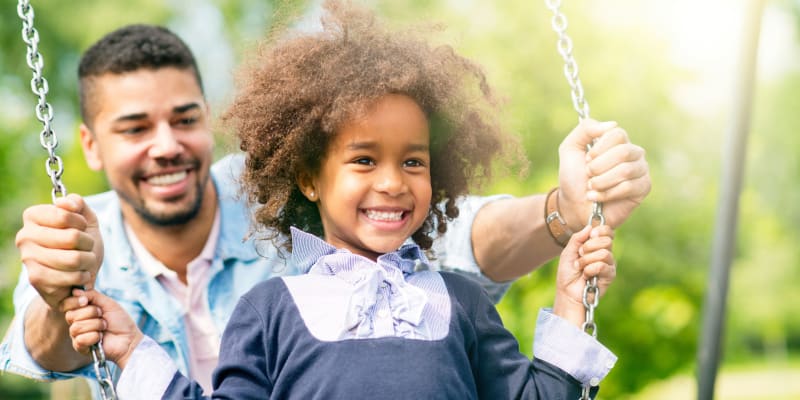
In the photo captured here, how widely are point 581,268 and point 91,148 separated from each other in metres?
2.10

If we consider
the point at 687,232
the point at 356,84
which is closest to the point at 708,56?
the point at 687,232

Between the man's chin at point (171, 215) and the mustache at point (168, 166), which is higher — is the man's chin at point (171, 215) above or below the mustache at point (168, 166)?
below

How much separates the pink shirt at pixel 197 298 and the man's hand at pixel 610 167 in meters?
1.49

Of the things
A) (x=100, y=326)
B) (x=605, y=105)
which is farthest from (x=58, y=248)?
(x=605, y=105)

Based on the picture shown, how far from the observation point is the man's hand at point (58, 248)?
6.37 feet

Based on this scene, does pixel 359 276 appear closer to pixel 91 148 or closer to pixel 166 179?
pixel 166 179

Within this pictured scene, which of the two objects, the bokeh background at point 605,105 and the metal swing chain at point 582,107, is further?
the bokeh background at point 605,105

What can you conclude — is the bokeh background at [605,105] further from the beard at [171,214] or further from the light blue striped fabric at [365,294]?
the light blue striped fabric at [365,294]

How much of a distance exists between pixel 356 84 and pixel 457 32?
466 millimetres

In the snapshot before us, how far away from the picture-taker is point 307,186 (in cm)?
207

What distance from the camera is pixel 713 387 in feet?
11.4

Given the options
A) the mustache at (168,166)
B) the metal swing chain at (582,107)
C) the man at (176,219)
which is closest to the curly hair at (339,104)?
the metal swing chain at (582,107)

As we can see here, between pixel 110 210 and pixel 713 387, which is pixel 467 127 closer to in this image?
pixel 110 210

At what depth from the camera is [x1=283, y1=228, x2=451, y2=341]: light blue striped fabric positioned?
1.80 metres
